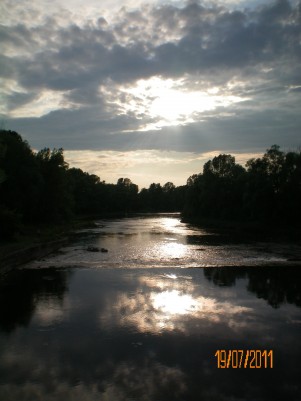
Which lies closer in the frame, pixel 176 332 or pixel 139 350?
pixel 139 350

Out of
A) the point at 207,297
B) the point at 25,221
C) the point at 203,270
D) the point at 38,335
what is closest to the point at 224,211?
the point at 25,221

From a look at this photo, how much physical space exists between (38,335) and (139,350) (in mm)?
3706

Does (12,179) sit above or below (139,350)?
above

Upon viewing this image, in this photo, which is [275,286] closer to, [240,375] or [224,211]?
[240,375]

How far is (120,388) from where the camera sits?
9.36 meters

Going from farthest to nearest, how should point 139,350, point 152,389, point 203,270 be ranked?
point 203,270, point 139,350, point 152,389
